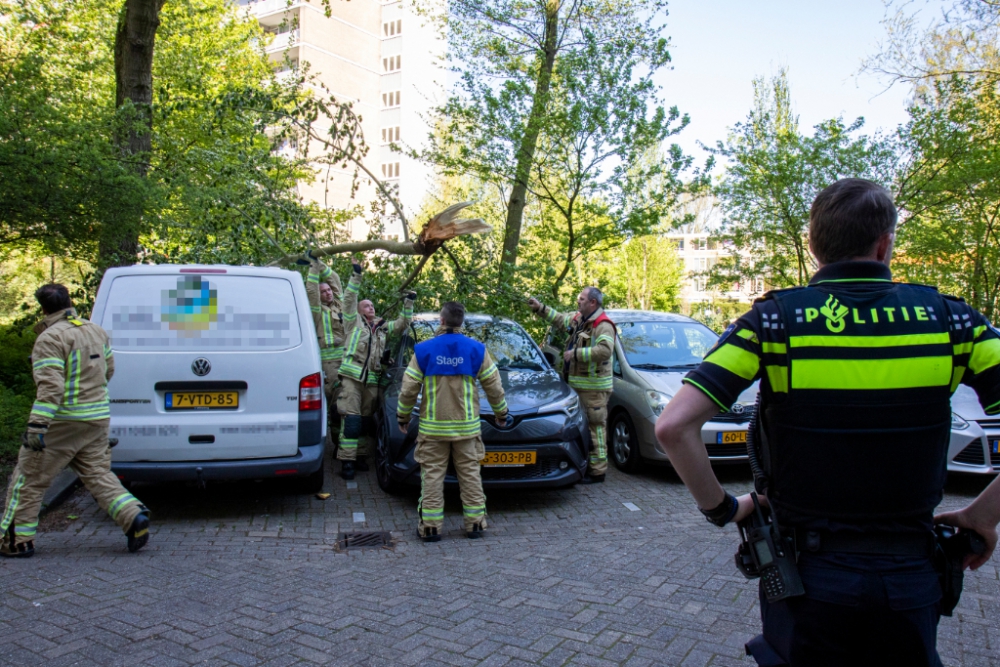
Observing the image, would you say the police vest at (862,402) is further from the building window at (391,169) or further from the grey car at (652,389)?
the building window at (391,169)

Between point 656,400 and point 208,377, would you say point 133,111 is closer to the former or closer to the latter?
point 208,377

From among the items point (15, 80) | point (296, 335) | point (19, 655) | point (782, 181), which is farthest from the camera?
point (782, 181)

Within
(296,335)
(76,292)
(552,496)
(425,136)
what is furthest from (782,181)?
(76,292)

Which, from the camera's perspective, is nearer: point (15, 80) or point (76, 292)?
point (15, 80)

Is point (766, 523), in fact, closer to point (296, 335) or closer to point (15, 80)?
point (296, 335)

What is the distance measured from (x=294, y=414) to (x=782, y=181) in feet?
37.6

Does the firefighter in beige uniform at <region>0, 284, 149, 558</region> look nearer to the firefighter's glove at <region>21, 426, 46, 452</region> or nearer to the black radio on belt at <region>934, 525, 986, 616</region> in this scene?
the firefighter's glove at <region>21, 426, 46, 452</region>

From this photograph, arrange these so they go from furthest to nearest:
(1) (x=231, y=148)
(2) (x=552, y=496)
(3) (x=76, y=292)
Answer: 1. (3) (x=76, y=292)
2. (1) (x=231, y=148)
3. (2) (x=552, y=496)

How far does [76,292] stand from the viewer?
10484 mm

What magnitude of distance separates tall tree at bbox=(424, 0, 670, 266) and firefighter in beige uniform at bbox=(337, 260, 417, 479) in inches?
106

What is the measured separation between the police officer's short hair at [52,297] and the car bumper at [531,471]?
294cm

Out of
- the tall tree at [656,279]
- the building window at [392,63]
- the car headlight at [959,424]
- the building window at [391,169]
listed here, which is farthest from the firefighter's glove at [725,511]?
the building window at [392,63]

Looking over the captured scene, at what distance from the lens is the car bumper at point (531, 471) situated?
22.2 ft

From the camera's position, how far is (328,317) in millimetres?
8727
